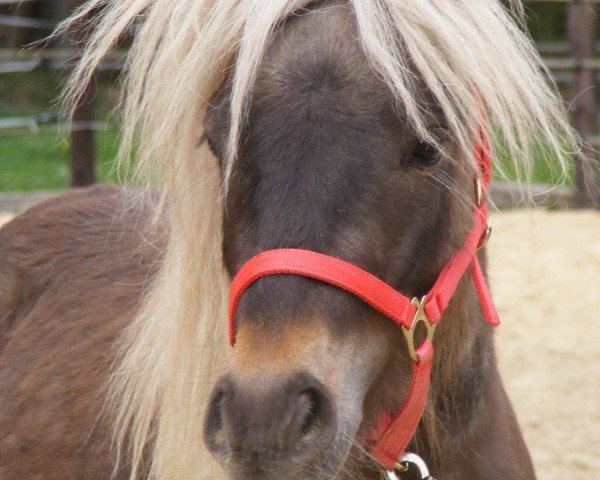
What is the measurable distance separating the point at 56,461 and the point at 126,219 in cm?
88

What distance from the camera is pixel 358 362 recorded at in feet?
6.25

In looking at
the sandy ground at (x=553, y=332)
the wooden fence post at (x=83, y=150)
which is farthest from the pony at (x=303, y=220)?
the wooden fence post at (x=83, y=150)

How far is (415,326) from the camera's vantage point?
2045 millimetres

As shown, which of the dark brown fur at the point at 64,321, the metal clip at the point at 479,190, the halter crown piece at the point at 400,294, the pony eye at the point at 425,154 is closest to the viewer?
the halter crown piece at the point at 400,294

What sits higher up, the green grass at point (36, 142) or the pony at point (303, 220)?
the pony at point (303, 220)

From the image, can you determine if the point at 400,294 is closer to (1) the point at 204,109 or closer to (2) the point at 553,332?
(1) the point at 204,109

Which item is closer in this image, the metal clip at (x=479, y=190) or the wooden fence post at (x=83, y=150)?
the metal clip at (x=479, y=190)

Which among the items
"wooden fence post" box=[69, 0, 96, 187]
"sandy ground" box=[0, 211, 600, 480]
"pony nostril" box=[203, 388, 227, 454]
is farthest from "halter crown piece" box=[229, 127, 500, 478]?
"wooden fence post" box=[69, 0, 96, 187]

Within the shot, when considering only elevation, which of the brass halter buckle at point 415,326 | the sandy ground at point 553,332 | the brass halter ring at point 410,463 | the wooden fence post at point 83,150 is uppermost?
the brass halter buckle at point 415,326

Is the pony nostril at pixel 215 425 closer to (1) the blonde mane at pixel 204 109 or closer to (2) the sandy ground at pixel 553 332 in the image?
(1) the blonde mane at pixel 204 109

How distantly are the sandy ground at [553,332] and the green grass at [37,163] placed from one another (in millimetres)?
2198

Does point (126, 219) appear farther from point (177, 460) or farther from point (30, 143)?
point (30, 143)

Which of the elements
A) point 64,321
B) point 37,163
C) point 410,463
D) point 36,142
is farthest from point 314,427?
point 36,142

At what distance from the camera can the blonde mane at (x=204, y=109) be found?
2.03 m
